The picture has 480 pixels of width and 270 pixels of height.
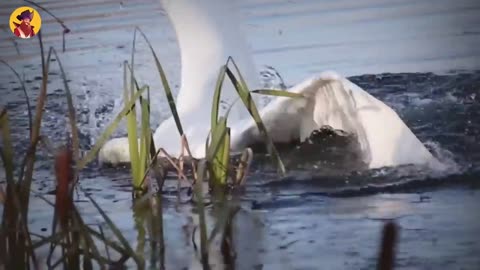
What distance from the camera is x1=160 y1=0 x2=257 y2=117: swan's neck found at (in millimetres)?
1888

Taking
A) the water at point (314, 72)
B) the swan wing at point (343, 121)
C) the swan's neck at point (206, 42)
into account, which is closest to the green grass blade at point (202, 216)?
the water at point (314, 72)

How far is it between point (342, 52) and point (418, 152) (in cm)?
40

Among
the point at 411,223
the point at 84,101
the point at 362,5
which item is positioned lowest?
the point at 411,223

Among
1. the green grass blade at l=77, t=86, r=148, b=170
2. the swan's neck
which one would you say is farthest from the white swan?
the green grass blade at l=77, t=86, r=148, b=170

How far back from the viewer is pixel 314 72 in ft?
6.30

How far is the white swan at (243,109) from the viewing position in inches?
60.5

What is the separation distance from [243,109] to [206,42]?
0.54ft

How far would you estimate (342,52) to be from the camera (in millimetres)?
1891

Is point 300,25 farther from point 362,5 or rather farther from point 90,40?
point 90,40

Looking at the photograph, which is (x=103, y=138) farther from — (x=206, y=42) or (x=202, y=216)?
(x=206, y=42)

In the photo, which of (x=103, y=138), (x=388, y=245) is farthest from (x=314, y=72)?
(x=388, y=245)

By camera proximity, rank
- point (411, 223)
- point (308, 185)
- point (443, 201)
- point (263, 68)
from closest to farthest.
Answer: point (411, 223)
point (443, 201)
point (308, 185)
point (263, 68)

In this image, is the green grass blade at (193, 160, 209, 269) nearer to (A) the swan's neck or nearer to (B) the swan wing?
(B) the swan wing

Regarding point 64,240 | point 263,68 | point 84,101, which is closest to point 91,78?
point 84,101
